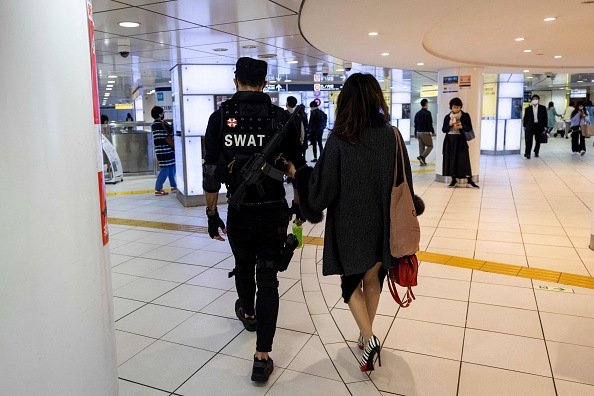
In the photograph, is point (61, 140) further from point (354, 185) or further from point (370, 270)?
point (370, 270)

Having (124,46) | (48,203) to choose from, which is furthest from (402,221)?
(124,46)

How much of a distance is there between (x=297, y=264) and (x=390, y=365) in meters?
1.97

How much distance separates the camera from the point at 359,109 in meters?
2.35

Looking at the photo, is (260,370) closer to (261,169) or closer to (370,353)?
(370,353)

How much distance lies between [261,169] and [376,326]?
1.42 metres

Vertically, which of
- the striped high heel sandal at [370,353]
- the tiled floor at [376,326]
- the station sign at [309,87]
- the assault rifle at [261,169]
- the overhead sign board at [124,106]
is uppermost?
the overhead sign board at [124,106]

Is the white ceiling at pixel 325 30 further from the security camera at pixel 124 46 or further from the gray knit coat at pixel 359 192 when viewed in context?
the gray knit coat at pixel 359 192

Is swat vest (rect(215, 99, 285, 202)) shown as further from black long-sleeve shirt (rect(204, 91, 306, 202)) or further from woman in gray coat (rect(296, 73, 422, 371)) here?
woman in gray coat (rect(296, 73, 422, 371))

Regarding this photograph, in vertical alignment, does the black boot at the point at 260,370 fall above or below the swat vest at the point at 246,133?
below

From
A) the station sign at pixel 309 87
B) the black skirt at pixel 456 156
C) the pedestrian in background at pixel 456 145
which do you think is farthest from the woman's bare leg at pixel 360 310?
the station sign at pixel 309 87

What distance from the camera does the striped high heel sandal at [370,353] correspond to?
8.26ft

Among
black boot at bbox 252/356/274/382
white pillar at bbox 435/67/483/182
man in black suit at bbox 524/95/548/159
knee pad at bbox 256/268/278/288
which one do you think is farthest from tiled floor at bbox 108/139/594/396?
man in black suit at bbox 524/95/548/159

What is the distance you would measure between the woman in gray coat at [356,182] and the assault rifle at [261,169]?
0.16 meters

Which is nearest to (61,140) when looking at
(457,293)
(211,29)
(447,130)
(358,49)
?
(457,293)
